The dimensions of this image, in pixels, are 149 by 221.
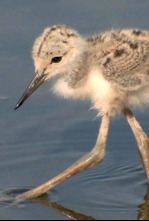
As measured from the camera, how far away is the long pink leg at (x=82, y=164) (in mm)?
6082

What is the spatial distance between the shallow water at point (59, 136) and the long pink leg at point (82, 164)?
0.07m

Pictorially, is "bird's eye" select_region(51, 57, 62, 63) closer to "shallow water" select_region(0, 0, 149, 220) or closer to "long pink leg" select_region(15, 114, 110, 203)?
"long pink leg" select_region(15, 114, 110, 203)

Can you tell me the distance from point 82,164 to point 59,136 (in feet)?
2.65

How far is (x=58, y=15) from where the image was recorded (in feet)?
26.8

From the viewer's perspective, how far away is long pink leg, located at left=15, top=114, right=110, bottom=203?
239 inches

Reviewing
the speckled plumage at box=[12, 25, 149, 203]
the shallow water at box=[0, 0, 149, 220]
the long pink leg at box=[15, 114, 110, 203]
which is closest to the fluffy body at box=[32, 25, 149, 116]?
the speckled plumage at box=[12, 25, 149, 203]

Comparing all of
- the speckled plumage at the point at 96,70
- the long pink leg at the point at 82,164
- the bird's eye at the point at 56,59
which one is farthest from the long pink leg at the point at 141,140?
the bird's eye at the point at 56,59

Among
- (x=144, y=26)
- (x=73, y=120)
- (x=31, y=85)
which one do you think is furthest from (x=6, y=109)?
(x=144, y=26)

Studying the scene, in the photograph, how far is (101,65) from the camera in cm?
579

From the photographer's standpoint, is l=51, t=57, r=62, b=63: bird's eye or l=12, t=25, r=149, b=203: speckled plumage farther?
l=51, t=57, r=62, b=63: bird's eye

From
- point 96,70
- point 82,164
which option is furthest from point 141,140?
point 96,70

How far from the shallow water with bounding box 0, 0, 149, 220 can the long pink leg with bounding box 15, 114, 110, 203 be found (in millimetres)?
67

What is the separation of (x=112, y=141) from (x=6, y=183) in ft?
3.36

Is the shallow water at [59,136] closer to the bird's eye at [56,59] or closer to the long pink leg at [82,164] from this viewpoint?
the long pink leg at [82,164]
